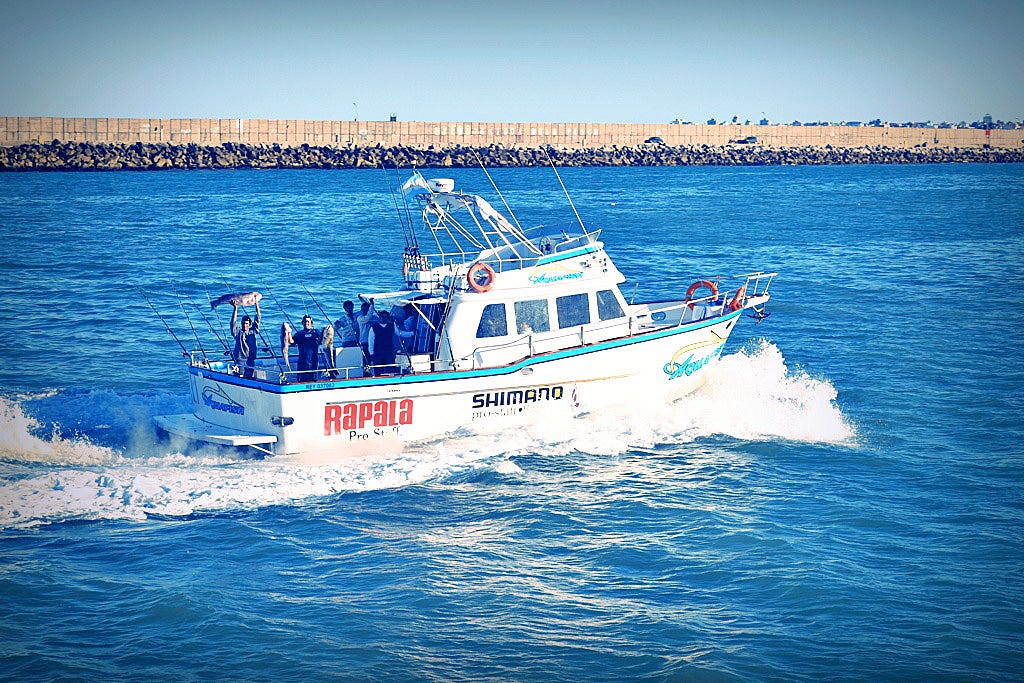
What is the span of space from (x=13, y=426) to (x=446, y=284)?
7.55m

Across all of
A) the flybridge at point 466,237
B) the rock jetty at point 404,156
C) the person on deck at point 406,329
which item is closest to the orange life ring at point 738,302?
the flybridge at point 466,237

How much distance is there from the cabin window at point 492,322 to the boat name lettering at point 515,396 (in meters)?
0.99

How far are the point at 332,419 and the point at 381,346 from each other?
1526 millimetres

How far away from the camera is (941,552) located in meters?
14.1

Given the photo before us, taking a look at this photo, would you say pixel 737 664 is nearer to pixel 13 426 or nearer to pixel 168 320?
pixel 13 426

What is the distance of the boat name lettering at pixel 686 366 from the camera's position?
61.9ft

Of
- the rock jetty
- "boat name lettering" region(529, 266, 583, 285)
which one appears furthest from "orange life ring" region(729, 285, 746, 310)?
the rock jetty

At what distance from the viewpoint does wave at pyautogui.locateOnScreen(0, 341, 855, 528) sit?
1494 centimetres

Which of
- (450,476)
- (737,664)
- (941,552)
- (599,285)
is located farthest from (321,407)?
(941,552)

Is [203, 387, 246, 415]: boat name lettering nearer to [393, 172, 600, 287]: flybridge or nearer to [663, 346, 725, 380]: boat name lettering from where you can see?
[393, 172, 600, 287]: flybridge

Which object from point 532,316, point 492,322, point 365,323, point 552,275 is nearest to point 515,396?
point 492,322

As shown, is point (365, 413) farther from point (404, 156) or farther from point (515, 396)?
point (404, 156)

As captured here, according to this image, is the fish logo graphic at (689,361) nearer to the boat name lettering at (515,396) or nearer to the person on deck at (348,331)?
the boat name lettering at (515,396)

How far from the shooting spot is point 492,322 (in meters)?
17.5
